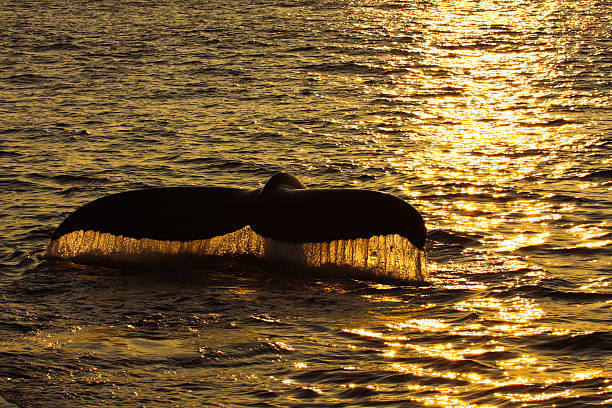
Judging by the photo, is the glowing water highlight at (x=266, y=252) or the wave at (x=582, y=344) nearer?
the wave at (x=582, y=344)

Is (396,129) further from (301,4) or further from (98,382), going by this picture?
(301,4)

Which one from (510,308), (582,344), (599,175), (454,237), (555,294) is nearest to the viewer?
(582,344)

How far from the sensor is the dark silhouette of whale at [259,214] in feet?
27.1

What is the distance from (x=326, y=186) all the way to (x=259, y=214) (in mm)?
4403

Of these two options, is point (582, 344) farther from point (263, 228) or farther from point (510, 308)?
point (263, 228)

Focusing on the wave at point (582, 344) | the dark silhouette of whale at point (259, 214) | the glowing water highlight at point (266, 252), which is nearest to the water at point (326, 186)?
the wave at point (582, 344)

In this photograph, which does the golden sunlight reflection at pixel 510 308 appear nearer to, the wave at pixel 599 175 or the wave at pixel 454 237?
the wave at pixel 454 237

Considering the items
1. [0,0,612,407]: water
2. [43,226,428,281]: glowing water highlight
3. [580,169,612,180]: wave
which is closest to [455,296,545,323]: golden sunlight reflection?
[0,0,612,407]: water

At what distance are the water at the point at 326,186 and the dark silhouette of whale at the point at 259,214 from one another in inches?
17.9

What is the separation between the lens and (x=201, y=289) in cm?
863

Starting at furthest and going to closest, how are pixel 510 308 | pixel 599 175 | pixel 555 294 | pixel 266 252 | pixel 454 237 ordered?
pixel 599 175 → pixel 454 237 → pixel 266 252 → pixel 555 294 → pixel 510 308

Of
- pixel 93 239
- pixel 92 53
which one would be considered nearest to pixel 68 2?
pixel 92 53

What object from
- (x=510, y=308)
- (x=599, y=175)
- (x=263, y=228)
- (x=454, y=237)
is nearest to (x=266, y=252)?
(x=263, y=228)

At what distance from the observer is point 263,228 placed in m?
8.54
